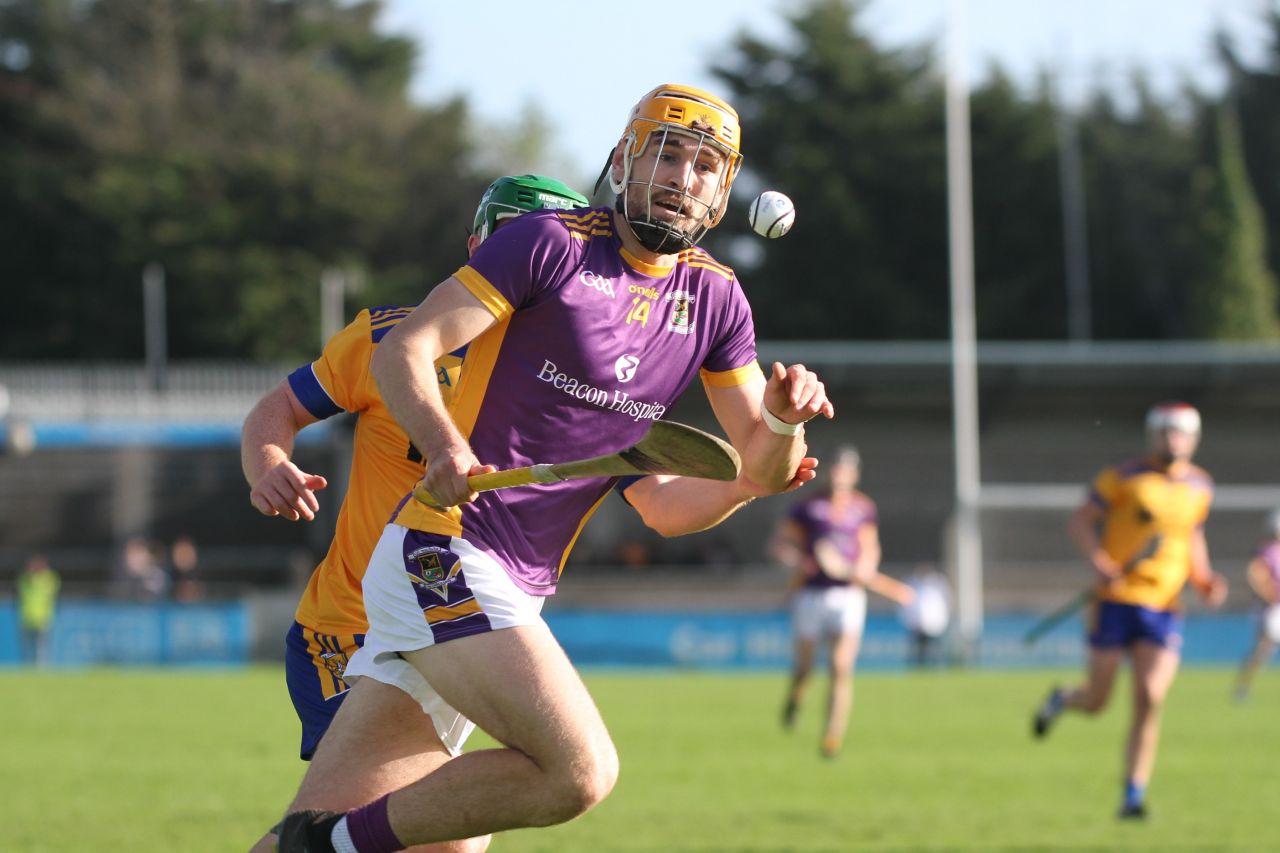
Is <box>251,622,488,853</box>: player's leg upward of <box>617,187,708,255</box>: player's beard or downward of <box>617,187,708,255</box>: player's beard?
downward

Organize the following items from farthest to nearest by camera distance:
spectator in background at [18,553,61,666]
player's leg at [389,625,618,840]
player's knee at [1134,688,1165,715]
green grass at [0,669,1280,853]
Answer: spectator in background at [18,553,61,666], player's knee at [1134,688,1165,715], green grass at [0,669,1280,853], player's leg at [389,625,618,840]

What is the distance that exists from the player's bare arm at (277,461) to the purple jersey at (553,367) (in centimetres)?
27

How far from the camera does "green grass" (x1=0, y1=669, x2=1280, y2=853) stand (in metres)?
9.27

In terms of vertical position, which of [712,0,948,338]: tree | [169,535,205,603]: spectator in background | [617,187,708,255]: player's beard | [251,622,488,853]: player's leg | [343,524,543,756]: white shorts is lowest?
[169,535,205,603]: spectator in background

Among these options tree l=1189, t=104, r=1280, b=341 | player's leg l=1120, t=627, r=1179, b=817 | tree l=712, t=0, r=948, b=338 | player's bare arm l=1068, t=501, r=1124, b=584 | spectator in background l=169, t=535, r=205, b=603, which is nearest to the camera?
player's leg l=1120, t=627, r=1179, b=817

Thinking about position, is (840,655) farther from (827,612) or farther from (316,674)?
(316,674)

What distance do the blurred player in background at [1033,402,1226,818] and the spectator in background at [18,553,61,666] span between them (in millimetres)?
19386

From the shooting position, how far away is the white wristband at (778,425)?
15.8 feet

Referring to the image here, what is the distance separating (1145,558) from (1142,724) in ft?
4.10

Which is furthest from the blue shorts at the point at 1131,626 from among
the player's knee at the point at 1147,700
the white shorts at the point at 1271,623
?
the white shorts at the point at 1271,623

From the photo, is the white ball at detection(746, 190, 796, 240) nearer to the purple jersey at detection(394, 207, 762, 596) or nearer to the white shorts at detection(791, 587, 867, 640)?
the purple jersey at detection(394, 207, 762, 596)

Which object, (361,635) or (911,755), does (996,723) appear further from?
(361,635)

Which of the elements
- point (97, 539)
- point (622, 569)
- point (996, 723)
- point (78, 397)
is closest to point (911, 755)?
point (996, 723)

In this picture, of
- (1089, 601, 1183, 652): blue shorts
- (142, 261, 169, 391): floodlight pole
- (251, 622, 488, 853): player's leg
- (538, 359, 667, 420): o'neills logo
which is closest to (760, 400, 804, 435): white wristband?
(538, 359, 667, 420): o'neills logo
